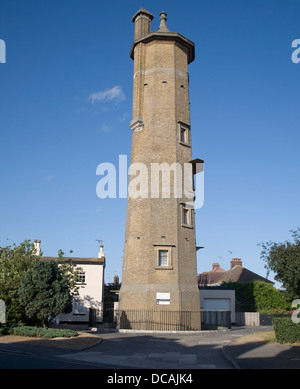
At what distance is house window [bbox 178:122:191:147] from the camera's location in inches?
1305

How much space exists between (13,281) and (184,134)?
58.1 ft

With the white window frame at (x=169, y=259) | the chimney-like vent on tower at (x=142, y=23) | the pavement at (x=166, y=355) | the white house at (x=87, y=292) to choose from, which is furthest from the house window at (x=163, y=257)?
the chimney-like vent on tower at (x=142, y=23)

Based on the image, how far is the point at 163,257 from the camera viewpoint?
1179 inches

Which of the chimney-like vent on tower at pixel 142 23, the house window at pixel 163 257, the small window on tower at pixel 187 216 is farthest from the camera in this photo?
the chimney-like vent on tower at pixel 142 23

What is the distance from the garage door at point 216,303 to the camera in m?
43.5

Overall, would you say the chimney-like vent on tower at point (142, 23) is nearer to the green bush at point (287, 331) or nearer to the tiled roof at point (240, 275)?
the green bush at point (287, 331)

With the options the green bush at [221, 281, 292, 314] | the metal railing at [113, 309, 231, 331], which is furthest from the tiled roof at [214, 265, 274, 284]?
the metal railing at [113, 309, 231, 331]

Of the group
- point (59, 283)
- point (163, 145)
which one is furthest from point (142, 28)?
point (59, 283)

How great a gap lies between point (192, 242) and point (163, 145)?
808 cm

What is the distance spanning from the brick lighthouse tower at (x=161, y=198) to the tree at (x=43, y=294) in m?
7.20

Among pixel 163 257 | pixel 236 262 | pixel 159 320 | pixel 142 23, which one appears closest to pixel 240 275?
pixel 236 262

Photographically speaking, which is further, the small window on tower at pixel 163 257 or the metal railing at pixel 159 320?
the small window on tower at pixel 163 257

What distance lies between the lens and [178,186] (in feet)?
103

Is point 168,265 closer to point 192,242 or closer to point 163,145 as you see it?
point 192,242
